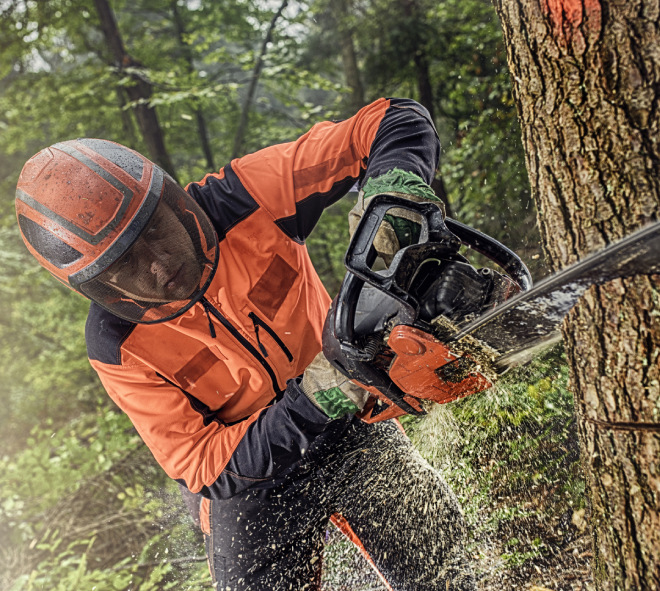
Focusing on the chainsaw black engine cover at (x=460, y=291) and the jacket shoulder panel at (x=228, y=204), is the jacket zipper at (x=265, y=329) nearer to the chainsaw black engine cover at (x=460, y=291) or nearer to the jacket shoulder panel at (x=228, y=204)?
the jacket shoulder panel at (x=228, y=204)

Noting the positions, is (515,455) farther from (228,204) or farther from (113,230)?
(113,230)

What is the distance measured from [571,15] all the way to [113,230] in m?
1.63

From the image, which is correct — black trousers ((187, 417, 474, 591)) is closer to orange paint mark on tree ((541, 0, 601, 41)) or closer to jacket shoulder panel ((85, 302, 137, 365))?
jacket shoulder panel ((85, 302, 137, 365))

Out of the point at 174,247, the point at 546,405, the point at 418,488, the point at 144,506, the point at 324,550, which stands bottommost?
the point at 144,506

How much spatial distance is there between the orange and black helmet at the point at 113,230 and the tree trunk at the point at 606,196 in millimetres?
1356

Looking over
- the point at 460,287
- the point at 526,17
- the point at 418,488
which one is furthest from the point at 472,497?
the point at 526,17

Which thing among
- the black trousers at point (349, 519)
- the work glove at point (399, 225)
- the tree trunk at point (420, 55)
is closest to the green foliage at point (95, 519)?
the black trousers at point (349, 519)

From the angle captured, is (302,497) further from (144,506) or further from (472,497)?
(144,506)

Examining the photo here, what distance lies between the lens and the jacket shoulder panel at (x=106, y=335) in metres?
1.86

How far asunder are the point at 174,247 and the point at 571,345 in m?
1.48

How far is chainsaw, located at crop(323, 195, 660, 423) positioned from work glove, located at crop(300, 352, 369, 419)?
61 mm

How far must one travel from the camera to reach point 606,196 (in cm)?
107

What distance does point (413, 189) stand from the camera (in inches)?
58.0

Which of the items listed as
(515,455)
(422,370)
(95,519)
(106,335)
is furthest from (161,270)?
(95,519)
